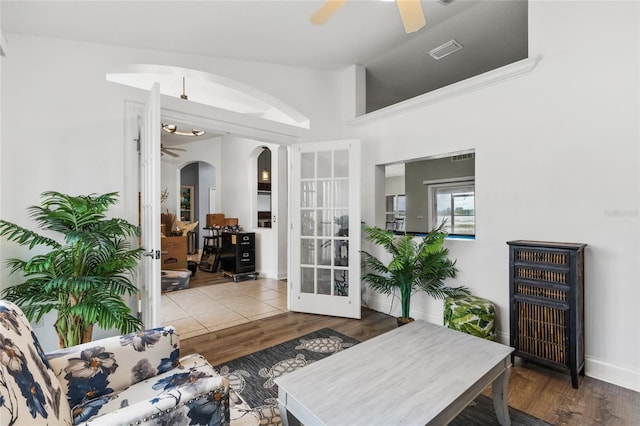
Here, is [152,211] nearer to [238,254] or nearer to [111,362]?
[111,362]

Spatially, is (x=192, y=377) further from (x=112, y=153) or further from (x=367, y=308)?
(x=367, y=308)

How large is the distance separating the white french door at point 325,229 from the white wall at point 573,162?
3.82 ft

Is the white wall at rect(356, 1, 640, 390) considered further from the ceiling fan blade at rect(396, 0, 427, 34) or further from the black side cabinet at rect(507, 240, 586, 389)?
the ceiling fan blade at rect(396, 0, 427, 34)

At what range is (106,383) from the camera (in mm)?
1390

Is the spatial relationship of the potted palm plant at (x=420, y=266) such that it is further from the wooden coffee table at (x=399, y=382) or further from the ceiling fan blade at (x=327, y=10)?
the ceiling fan blade at (x=327, y=10)

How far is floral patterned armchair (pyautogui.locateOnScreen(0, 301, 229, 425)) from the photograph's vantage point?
0.91 meters

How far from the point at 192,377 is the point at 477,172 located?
287cm

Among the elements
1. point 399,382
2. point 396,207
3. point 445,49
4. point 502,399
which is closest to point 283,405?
point 399,382

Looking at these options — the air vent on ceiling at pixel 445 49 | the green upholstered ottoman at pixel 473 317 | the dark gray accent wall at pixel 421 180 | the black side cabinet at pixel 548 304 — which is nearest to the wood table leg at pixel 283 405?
the green upholstered ottoman at pixel 473 317

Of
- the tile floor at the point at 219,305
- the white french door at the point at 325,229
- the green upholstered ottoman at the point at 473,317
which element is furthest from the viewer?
the white french door at the point at 325,229

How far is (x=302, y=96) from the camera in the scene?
381cm

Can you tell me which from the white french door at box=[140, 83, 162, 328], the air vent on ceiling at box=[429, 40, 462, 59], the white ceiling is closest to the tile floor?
the white french door at box=[140, 83, 162, 328]

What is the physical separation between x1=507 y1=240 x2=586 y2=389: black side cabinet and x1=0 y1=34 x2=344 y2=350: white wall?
3317 millimetres

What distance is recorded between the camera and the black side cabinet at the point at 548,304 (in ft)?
6.94
